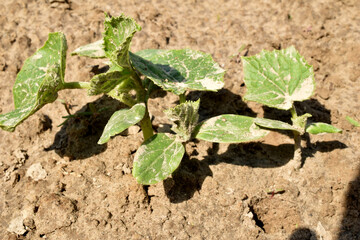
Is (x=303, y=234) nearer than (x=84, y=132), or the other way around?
(x=303, y=234)

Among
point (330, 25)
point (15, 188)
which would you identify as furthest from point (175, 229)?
point (330, 25)

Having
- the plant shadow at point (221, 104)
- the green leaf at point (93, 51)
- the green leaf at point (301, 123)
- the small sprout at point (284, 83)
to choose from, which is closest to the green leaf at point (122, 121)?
the green leaf at point (93, 51)

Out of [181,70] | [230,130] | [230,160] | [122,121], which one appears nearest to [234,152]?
[230,160]

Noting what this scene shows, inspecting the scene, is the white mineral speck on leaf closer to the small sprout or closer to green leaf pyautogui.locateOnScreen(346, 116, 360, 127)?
the small sprout

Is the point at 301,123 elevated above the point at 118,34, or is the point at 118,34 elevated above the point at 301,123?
the point at 118,34

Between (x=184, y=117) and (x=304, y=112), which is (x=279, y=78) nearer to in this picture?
(x=304, y=112)

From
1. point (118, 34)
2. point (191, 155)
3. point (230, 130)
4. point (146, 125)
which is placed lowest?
point (191, 155)

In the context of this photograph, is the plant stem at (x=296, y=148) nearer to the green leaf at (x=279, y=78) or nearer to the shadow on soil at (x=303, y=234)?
the green leaf at (x=279, y=78)
